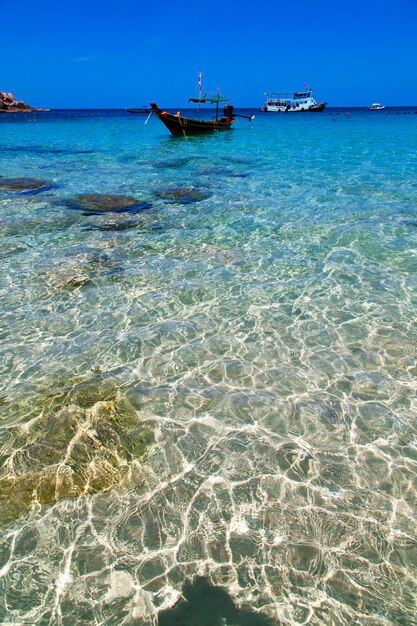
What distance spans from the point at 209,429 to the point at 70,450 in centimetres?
214

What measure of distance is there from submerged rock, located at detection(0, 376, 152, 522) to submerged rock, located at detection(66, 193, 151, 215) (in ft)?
43.8

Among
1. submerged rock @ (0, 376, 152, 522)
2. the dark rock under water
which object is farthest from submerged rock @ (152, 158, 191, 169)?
the dark rock under water

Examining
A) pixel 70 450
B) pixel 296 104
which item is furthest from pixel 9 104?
pixel 70 450

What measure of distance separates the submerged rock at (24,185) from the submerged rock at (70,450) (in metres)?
→ 19.7

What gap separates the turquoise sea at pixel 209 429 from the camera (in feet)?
13.3

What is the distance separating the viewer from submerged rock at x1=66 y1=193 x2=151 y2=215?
18047 millimetres

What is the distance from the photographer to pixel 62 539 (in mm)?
4469

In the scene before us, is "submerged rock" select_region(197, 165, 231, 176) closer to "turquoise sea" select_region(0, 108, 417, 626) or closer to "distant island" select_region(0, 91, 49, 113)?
"turquoise sea" select_region(0, 108, 417, 626)

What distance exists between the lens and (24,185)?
23.2 m

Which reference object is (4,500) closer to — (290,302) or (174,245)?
(290,302)

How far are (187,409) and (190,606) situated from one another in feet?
9.62

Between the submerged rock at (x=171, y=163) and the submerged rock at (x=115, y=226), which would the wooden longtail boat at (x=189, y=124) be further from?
the submerged rock at (x=115, y=226)

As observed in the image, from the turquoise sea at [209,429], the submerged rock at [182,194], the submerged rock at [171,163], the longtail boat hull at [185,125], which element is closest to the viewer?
the turquoise sea at [209,429]

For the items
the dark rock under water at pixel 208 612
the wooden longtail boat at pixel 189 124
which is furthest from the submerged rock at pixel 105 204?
the wooden longtail boat at pixel 189 124
